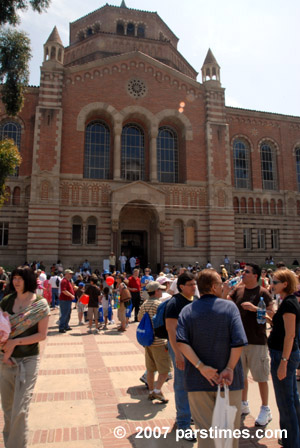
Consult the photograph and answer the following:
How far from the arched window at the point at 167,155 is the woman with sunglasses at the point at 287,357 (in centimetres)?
2450

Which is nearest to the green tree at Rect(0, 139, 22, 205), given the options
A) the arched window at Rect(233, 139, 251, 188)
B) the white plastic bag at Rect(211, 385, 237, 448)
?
the white plastic bag at Rect(211, 385, 237, 448)

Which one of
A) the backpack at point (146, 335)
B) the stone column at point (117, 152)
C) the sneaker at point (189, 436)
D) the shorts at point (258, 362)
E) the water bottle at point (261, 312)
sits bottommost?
the sneaker at point (189, 436)

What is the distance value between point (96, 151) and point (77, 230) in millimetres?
6905

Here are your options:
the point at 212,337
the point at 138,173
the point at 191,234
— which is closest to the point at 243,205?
the point at 191,234

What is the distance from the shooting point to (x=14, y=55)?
16.2 meters

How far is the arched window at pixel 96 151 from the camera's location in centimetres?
2694

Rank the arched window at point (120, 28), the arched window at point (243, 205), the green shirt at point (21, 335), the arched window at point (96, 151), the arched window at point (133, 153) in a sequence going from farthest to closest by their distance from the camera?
the arched window at point (120, 28) → the arched window at point (243, 205) → the arched window at point (133, 153) → the arched window at point (96, 151) → the green shirt at point (21, 335)

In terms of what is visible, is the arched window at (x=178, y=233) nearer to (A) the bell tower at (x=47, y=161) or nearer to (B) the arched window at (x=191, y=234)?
(B) the arched window at (x=191, y=234)

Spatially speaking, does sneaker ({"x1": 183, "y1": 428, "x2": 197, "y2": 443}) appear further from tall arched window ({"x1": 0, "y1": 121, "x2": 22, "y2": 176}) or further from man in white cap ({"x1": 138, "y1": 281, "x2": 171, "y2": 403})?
tall arched window ({"x1": 0, "y1": 121, "x2": 22, "y2": 176})

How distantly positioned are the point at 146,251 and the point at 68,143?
430 inches

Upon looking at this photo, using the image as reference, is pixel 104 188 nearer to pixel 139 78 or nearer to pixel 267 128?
pixel 139 78

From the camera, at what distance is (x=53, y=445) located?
412 centimetres

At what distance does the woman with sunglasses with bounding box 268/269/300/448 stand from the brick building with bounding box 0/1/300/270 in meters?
21.0

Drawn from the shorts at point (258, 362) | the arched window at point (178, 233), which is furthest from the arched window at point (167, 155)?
the shorts at point (258, 362)
